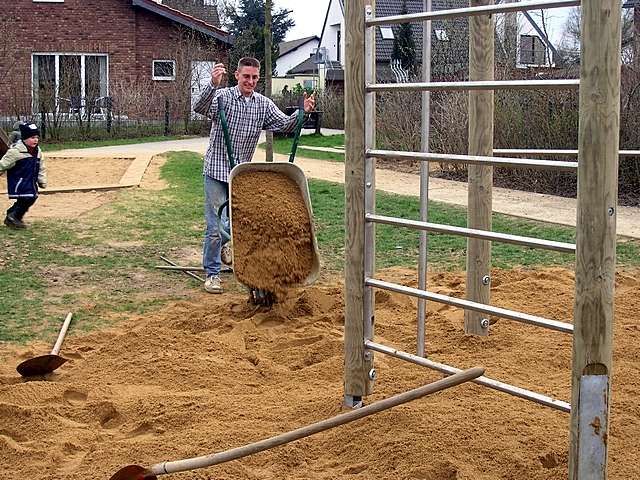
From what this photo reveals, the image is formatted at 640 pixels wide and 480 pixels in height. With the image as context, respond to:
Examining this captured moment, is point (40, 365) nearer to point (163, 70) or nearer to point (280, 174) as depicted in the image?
point (280, 174)

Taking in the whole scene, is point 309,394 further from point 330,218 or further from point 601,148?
point 330,218

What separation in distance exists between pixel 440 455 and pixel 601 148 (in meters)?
1.45

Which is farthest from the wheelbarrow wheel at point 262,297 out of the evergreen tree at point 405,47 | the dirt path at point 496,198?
the evergreen tree at point 405,47

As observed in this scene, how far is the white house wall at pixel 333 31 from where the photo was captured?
193 feet

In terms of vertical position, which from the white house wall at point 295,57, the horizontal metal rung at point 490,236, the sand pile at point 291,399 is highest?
the white house wall at point 295,57

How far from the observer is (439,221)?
1080 cm

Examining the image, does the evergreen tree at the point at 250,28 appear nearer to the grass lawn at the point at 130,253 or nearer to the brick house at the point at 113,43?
the brick house at the point at 113,43

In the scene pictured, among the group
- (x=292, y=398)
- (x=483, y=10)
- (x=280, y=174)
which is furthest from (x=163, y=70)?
(x=483, y=10)

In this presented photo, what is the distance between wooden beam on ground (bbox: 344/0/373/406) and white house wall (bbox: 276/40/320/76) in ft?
230

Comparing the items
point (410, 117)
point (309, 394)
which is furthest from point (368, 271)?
point (410, 117)

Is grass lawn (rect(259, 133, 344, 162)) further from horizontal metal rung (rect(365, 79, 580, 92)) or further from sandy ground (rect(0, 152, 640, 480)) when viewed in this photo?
horizontal metal rung (rect(365, 79, 580, 92))

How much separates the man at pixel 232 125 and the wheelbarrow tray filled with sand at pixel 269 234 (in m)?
0.67

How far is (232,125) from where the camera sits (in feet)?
24.7

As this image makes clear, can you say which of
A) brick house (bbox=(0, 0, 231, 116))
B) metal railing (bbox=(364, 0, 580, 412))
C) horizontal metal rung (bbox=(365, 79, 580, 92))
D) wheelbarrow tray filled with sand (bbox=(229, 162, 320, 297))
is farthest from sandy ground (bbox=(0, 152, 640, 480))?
brick house (bbox=(0, 0, 231, 116))
